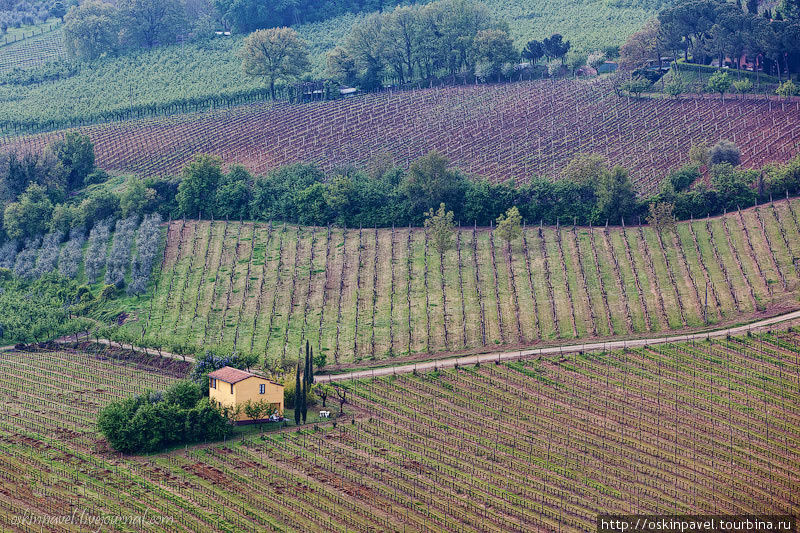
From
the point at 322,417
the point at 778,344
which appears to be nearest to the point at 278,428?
the point at 322,417

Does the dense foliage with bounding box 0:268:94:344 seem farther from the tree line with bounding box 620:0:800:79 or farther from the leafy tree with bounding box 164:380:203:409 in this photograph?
the tree line with bounding box 620:0:800:79

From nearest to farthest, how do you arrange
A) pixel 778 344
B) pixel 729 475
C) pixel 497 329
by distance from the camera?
1. pixel 729 475
2. pixel 778 344
3. pixel 497 329

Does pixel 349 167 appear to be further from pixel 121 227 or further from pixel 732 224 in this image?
pixel 732 224

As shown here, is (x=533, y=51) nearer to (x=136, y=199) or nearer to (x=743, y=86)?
(x=743, y=86)

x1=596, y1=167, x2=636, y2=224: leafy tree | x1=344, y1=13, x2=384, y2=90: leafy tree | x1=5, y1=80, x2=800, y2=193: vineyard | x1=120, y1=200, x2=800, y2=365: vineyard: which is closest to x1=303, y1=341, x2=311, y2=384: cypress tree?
x1=120, y1=200, x2=800, y2=365: vineyard

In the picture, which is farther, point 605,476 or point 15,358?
point 15,358

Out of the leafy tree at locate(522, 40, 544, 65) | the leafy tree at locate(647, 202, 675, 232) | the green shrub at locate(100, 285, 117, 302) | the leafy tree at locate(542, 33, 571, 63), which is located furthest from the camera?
the leafy tree at locate(522, 40, 544, 65)

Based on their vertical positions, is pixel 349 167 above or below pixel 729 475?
above

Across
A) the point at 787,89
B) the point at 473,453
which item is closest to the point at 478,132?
the point at 787,89
